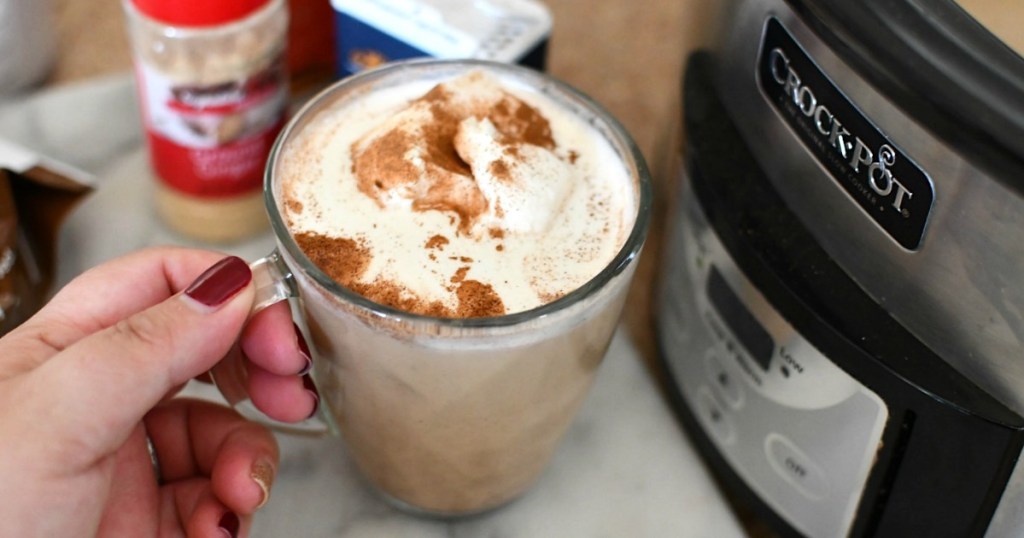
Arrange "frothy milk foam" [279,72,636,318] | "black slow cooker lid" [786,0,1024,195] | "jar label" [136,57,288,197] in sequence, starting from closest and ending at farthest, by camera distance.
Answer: "black slow cooker lid" [786,0,1024,195] < "frothy milk foam" [279,72,636,318] < "jar label" [136,57,288,197]

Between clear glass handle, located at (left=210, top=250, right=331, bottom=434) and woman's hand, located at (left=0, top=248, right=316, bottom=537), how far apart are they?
0.04ft

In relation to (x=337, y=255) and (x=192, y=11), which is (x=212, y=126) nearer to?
(x=192, y=11)

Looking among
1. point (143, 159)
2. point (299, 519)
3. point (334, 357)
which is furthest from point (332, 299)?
point (143, 159)

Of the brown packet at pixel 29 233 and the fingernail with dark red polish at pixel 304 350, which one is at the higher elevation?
the fingernail with dark red polish at pixel 304 350

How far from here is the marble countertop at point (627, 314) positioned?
656 mm

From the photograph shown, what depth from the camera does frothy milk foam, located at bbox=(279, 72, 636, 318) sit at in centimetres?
50

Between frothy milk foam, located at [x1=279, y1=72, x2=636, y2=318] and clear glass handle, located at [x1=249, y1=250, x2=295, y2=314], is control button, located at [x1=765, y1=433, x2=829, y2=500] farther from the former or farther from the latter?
clear glass handle, located at [x1=249, y1=250, x2=295, y2=314]

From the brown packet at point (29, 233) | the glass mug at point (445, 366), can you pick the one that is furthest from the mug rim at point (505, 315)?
the brown packet at point (29, 233)

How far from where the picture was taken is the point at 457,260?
508 mm

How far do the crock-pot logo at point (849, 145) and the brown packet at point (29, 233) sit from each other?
18.9 inches

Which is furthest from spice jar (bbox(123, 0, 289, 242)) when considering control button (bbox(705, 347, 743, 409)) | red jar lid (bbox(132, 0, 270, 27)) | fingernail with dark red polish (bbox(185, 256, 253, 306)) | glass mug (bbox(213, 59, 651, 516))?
control button (bbox(705, 347, 743, 409))

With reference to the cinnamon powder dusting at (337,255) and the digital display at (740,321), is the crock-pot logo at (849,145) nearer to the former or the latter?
the digital display at (740,321)

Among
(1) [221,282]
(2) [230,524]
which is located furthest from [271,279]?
(2) [230,524]

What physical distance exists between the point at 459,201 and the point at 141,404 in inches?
6.9
